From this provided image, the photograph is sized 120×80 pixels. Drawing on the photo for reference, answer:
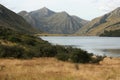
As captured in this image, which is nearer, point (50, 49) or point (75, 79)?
point (75, 79)

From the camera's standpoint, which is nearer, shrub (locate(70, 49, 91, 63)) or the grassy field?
the grassy field

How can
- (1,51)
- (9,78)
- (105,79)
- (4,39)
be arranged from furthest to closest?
(4,39) → (1,51) → (105,79) → (9,78)

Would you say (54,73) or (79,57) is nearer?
(54,73)

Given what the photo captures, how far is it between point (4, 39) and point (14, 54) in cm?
1586

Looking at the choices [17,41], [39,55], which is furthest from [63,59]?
[17,41]

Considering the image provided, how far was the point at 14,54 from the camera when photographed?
130 ft

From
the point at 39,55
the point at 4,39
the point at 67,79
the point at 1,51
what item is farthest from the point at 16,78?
the point at 4,39

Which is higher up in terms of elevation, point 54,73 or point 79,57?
point 54,73

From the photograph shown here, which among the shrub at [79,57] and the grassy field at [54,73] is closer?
the grassy field at [54,73]

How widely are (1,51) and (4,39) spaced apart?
16.8m

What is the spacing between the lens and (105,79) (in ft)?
62.1

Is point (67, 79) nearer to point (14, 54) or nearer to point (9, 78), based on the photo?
point (9, 78)

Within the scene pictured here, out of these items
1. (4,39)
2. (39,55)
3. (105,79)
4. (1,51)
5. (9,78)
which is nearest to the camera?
(9,78)

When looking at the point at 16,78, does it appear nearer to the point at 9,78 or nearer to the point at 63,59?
the point at 9,78
